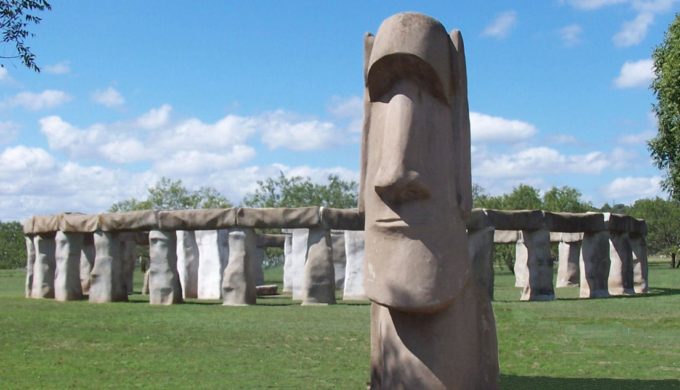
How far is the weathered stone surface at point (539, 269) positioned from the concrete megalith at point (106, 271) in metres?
9.56

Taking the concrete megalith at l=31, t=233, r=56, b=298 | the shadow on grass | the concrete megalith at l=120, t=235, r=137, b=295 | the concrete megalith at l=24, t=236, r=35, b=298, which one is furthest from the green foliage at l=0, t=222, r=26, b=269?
the shadow on grass

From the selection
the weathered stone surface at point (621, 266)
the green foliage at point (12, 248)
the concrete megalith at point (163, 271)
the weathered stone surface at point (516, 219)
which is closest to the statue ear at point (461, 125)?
the weathered stone surface at point (516, 219)

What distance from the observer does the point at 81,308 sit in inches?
703

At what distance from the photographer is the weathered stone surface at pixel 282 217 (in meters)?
18.8

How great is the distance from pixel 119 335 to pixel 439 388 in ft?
26.2

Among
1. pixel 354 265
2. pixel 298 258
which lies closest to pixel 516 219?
pixel 354 265

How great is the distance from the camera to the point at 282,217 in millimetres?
18797

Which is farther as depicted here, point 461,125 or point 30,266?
point 30,266

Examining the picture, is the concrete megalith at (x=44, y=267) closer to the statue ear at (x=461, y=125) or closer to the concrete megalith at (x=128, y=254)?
the concrete megalith at (x=128, y=254)

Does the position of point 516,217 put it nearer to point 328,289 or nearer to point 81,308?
point 328,289

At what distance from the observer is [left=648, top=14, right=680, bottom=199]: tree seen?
21.3 metres

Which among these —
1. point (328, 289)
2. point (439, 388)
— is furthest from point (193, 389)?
point (328, 289)

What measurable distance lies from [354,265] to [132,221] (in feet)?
19.7

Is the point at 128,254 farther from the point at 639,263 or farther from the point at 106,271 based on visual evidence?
the point at 639,263
